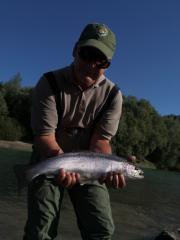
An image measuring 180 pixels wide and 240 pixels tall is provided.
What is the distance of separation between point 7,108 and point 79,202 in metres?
69.2

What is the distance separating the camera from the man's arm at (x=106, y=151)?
18.2 ft

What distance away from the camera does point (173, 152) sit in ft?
280

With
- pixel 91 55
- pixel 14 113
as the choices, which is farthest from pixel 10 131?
pixel 91 55

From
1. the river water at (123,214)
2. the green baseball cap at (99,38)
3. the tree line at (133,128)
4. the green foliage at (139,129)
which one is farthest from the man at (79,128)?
the green foliage at (139,129)

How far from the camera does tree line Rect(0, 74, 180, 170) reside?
70.6 meters

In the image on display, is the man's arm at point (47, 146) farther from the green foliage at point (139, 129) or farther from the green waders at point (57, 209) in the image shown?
the green foliage at point (139, 129)

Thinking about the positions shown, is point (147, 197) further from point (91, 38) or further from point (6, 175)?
point (91, 38)

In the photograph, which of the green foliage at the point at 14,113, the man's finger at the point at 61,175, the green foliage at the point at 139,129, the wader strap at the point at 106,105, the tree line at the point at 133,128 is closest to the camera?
the man's finger at the point at 61,175

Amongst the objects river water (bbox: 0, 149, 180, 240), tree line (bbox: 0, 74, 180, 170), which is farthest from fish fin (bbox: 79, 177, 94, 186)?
tree line (bbox: 0, 74, 180, 170)

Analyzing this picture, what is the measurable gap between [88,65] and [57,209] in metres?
1.85

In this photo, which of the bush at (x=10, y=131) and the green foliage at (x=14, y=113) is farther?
the green foliage at (x=14, y=113)

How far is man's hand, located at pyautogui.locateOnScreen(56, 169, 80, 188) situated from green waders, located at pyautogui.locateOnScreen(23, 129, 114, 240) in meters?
0.26

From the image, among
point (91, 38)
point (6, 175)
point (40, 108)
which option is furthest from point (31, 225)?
point (6, 175)

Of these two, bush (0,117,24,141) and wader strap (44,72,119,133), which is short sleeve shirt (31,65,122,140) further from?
bush (0,117,24,141)
